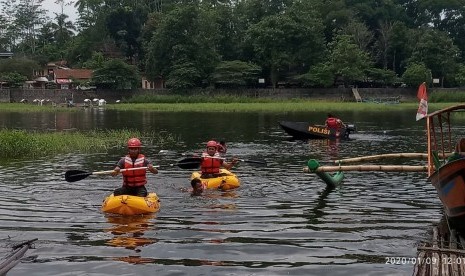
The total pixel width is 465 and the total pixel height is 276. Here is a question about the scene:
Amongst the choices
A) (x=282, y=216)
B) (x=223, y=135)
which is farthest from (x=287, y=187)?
(x=223, y=135)

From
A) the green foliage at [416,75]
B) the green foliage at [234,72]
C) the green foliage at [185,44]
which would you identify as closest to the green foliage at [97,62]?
the green foliage at [185,44]

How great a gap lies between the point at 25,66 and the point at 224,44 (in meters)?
29.4

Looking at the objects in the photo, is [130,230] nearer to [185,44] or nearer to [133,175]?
[133,175]

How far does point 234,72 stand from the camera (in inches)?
3123

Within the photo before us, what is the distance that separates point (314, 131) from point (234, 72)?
4553 cm

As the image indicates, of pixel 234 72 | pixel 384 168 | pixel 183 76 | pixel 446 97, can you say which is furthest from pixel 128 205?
pixel 183 76

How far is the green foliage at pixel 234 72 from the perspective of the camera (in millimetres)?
79312

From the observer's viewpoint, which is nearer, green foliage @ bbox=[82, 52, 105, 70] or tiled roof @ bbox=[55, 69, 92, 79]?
green foliage @ bbox=[82, 52, 105, 70]

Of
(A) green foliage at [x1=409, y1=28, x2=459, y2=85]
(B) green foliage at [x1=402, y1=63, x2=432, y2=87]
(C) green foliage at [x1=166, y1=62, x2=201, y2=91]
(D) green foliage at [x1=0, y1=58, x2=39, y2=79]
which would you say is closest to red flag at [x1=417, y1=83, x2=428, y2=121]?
(C) green foliage at [x1=166, y1=62, x2=201, y2=91]

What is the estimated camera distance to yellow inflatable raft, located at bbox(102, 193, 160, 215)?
14273 mm

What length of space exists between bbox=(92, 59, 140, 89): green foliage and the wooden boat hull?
7327cm

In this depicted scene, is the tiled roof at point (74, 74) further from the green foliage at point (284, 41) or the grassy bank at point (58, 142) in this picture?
the grassy bank at point (58, 142)

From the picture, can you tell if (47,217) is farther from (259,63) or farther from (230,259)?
→ (259,63)

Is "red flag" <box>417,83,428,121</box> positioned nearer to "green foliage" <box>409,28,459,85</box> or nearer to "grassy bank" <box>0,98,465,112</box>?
"grassy bank" <box>0,98,465,112</box>
